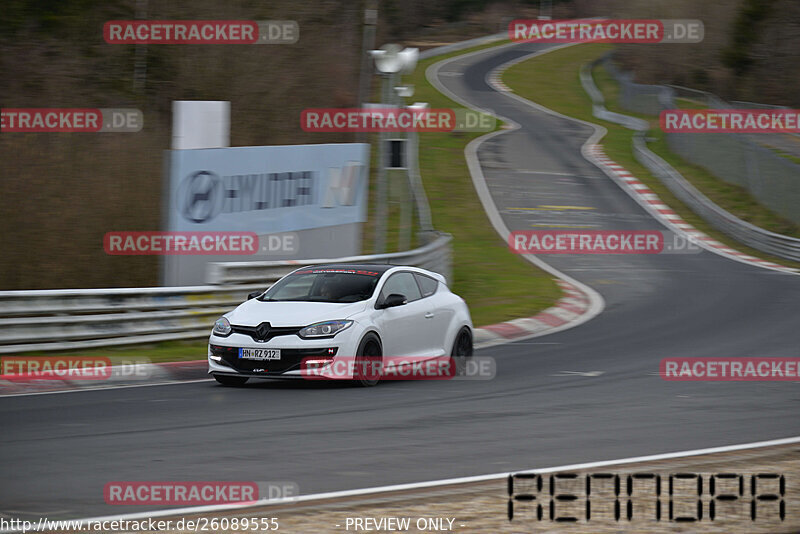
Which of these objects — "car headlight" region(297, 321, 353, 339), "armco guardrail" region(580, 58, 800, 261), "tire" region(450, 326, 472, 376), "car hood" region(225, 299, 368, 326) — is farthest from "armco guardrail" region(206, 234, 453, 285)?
"armco guardrail" region(580, 58, 800, 261)

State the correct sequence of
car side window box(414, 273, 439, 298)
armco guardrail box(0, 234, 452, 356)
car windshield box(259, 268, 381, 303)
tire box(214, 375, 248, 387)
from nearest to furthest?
tire box(214, 375, 248, 387), car windshield box(259, 268, 381, 303), car side window box(414, 273, 439, 298), armco guardrail box(0, 234, 452, 356)

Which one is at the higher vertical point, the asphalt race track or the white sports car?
the white sports car

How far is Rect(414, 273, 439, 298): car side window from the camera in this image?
48.3 feet

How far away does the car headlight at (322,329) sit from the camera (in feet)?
41.9

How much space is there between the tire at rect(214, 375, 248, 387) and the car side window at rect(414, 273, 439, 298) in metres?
2.64

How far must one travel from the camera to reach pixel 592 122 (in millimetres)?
58156

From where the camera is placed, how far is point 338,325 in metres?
12.8

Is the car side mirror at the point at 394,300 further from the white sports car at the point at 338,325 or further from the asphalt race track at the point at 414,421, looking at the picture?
the asphalt race track at the point at 414,421

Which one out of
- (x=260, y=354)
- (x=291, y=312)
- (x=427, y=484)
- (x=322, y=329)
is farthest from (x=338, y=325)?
(x=427, y=484)

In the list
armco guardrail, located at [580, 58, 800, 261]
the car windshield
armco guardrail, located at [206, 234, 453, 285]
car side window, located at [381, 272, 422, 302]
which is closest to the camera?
the car windshield

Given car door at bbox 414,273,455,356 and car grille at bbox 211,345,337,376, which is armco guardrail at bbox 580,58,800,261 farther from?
car grille at bbox 211,345,337,376

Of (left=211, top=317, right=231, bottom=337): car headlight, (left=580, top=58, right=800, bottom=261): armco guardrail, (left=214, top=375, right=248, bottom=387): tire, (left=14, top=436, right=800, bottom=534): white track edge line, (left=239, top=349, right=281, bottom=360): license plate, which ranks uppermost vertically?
(left=580, top=58, right=800, bottom=261): armco guardrail

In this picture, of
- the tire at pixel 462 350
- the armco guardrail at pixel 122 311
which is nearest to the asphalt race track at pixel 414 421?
the tire at pixel 462 350

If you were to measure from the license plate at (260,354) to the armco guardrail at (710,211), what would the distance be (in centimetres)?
2159
